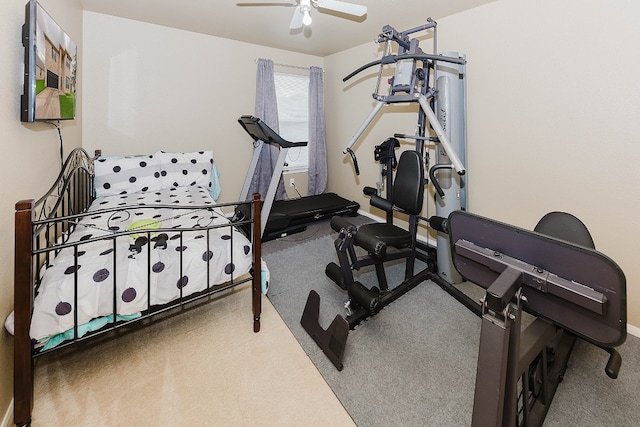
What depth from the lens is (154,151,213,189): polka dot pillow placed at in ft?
10.3

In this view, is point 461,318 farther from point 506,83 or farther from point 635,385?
point 506,83

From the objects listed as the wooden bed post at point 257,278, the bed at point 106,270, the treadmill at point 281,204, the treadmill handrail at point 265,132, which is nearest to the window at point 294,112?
the treadmill at point 281,204

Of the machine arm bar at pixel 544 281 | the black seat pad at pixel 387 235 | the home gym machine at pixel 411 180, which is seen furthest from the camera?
the black seat pad at pixel 387 235

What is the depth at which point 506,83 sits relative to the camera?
247 cm

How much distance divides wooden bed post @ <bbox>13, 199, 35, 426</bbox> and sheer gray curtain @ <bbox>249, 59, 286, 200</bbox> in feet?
9.56

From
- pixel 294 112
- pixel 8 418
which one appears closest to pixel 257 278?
pixel 8 418

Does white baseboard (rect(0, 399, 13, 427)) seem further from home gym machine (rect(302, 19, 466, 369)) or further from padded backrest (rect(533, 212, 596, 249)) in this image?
padded backrest (rect(533, 212, 596, 249))

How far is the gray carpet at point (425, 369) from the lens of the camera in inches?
56.5

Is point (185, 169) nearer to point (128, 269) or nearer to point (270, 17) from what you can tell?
point (270, 17)

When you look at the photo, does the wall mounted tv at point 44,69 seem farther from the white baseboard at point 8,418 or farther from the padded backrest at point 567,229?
the padded backrest at point 567,229

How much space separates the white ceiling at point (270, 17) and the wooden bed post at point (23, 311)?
1999 millimetres

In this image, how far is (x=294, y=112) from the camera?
4.48 m

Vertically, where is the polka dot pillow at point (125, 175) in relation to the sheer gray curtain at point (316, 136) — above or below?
below

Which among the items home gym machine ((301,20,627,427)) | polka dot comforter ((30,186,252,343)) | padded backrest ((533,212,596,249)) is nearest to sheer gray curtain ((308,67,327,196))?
home gym machine ((301,20,627,427))
